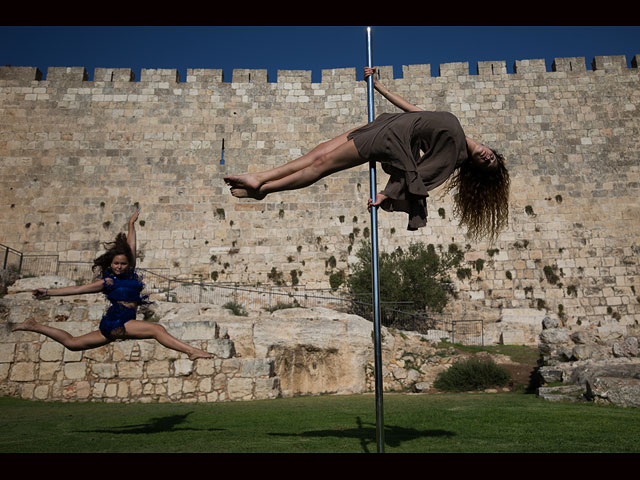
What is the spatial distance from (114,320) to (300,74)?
1830cm

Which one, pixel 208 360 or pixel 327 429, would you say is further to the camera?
pixel 208 360

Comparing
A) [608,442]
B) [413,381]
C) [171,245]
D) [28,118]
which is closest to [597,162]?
[413,381]

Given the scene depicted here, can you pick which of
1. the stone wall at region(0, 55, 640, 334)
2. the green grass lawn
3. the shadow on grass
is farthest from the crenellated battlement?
the shadow on grass

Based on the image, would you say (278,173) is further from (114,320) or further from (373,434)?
(373,434)

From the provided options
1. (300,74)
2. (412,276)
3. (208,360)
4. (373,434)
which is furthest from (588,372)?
(300,74)

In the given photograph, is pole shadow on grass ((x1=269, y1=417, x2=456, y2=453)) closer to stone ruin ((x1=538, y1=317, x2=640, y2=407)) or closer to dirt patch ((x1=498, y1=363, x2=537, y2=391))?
stone ruin ((x1=538, y1=317, x2=640, y2=407))

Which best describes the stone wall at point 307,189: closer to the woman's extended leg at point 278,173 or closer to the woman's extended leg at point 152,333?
the woman's extended leg at point 152,333

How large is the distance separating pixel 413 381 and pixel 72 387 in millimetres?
7183

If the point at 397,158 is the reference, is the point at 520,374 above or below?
below

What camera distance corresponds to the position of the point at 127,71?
830 inches

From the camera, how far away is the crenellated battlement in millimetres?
20938

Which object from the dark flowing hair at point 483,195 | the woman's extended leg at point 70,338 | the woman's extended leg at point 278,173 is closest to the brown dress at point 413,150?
the woman's extended leg at point 278,173

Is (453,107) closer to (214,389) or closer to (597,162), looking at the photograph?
(597,162)

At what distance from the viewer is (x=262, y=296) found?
60.0 ft
